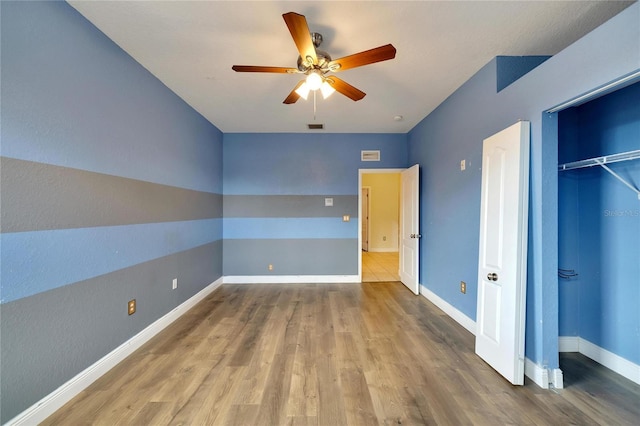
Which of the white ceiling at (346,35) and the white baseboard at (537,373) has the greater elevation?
the white ceiling at (346,35)

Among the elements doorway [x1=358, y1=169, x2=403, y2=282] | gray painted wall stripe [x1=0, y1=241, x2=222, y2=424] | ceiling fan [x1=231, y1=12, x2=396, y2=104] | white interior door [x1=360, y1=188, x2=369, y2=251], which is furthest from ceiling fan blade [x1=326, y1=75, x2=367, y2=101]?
white interior door [x1=360, y1=188, x2=369, y2=251]

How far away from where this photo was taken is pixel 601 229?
1984 millimetres

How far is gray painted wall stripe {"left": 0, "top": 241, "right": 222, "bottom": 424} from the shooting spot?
134 cm

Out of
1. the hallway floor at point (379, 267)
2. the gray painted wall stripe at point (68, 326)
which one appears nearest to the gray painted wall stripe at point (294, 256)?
the hallway floor at point (379, 267)

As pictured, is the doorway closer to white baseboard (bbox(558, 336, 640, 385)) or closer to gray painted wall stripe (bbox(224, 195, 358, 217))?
gray painted wall stripe (bbox(224, 195, 358, 217))

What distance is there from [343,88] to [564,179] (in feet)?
7.10

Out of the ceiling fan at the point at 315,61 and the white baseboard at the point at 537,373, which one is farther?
the white baseboard at the point at 537,373

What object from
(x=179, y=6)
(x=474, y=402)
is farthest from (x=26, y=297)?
(x=474, y=402)

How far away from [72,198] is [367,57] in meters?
2.31

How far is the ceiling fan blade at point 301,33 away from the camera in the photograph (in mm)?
1357

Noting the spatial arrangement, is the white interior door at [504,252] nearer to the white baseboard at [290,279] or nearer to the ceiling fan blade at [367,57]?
the ceiling fan blade at [367,57]

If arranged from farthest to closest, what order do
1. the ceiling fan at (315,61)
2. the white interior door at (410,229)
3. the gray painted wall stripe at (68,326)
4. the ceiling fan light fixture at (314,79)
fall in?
1. the white interior door at (410,229)
2. the ceiling fan light fixture at (314,79)
3. the ceiling fan at (315,61)
4. the gray painted wall stripe at (68,326)

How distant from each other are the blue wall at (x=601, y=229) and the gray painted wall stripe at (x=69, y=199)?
3.94 m

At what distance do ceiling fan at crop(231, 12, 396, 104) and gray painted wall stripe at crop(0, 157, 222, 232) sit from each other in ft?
4.63
